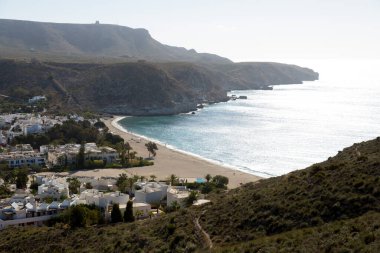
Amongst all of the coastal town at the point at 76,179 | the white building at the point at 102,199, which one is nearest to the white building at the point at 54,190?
the coastal town at the point at 76,179


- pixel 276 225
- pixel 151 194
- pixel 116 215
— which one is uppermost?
pixel 276 225

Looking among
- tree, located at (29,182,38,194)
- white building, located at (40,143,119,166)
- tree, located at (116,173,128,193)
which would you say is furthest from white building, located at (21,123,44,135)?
tree, located at (116,173,128,193)

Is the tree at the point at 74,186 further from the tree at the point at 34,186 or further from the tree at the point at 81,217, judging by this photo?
the tree at the point at 81,217

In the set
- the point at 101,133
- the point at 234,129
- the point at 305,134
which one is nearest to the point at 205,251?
the point at 101,133

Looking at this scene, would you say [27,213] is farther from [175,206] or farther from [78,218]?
[175,206]

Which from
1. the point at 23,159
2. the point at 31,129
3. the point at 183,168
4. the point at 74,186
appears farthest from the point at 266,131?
the point at 74,186

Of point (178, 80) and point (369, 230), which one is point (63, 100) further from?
point (369, 230)
